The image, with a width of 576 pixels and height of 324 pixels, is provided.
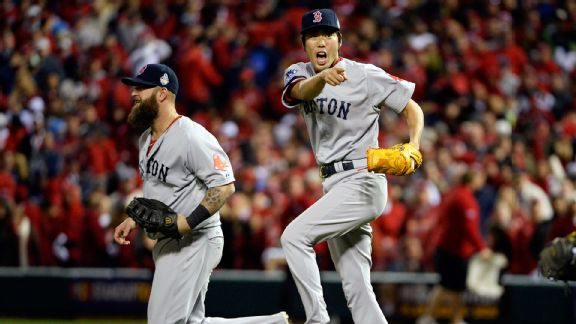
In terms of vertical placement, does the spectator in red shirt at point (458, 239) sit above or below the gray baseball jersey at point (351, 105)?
below

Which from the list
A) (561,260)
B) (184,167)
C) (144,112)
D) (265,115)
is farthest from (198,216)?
(265,115)

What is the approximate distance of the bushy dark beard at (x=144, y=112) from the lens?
637 centimetres

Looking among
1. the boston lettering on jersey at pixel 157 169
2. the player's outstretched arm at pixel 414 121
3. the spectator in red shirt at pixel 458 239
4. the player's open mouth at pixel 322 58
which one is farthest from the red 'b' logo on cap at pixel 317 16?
the spectator in red shirt at pixel 458 239

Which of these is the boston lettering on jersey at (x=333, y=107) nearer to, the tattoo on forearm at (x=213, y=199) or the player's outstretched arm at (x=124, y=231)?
the tattoo on forearm at (x=213, y=199)

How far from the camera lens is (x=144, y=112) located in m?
6.38

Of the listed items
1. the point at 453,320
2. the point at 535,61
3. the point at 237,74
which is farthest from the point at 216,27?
the point at 453,320

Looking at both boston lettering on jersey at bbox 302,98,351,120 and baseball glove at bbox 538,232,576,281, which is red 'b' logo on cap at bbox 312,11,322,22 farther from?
baseball glove at bbox 538,232,576,281

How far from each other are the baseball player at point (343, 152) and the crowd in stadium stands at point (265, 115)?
553 cm

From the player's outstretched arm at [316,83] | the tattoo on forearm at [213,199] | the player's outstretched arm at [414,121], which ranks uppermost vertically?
the player's outstretched arm at [316,83]

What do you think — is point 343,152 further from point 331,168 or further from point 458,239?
point 458,239

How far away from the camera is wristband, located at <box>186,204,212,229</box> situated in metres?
6.12

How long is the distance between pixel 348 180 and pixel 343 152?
0.17 meters

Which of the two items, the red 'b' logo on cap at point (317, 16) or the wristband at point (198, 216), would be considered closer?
the wristband at point (198, 216)

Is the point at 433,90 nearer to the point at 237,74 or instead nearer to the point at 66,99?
the point at 237,74
